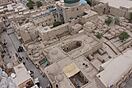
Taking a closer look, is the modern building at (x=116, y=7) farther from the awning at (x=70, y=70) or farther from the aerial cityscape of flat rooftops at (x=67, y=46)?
the awning at (x=70, y=70)

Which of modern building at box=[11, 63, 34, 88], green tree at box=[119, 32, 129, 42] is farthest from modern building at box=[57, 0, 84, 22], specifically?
modern building at box=[11, 63, 34, 88]

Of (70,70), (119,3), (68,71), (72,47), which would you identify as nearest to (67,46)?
(72,47)

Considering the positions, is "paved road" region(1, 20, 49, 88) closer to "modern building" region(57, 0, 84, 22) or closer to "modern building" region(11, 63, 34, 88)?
"modern building" region(11, 63, 34, 88)

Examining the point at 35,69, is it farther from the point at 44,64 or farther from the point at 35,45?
the point at 35,45

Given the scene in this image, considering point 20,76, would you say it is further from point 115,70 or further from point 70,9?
point 70,9

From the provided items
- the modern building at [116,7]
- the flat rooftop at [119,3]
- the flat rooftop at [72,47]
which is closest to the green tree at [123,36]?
the flat rooftop at [72,47]

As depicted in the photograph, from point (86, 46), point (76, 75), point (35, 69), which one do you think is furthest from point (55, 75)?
point (86, 46)
